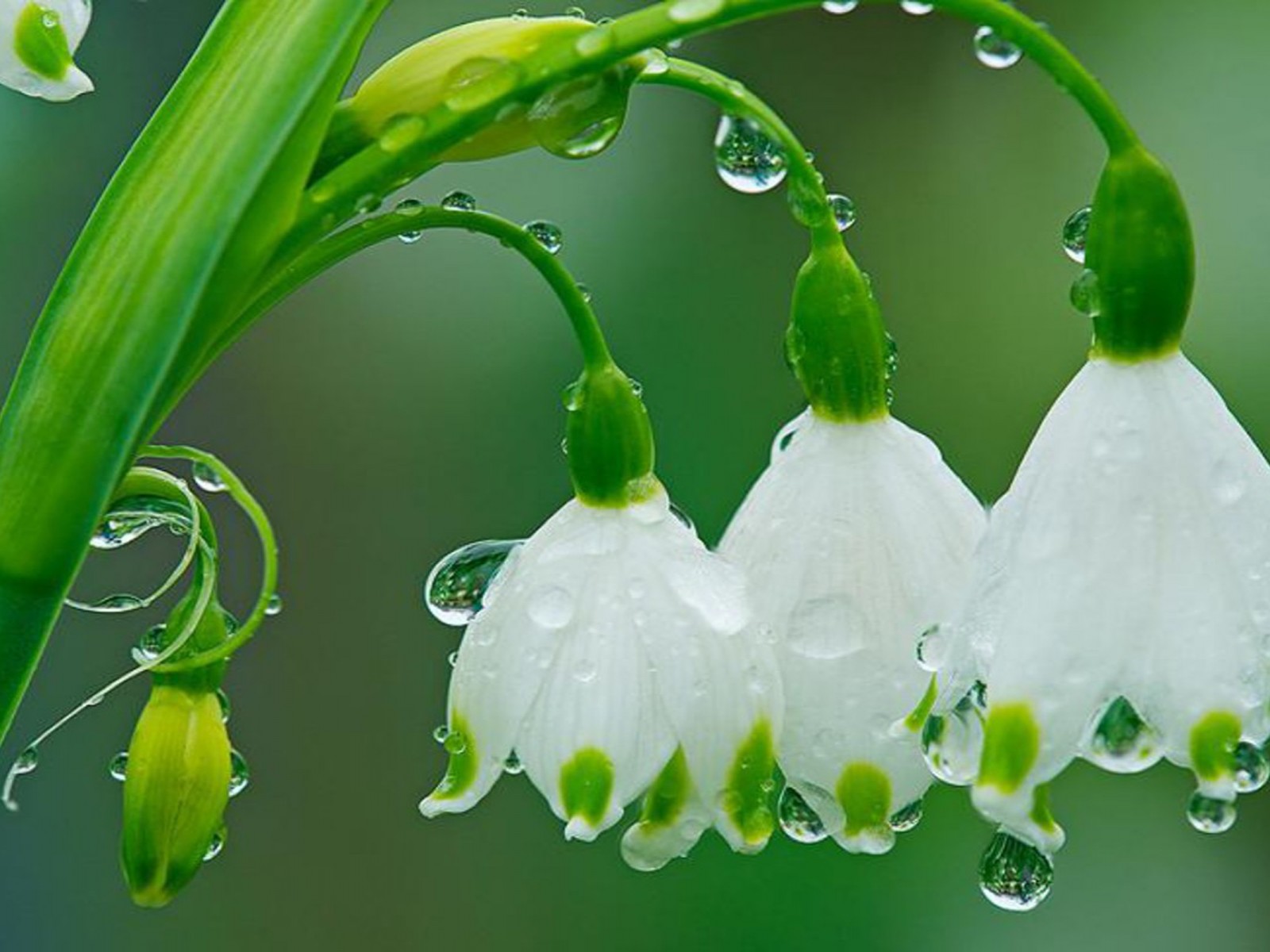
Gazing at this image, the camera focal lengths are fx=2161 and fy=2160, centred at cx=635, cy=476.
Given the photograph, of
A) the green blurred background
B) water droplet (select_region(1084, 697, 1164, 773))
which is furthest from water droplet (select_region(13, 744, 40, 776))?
the green blurred background

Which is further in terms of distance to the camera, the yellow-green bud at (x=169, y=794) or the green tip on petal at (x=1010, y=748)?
the yellow-green bud at (x=169, y=794)

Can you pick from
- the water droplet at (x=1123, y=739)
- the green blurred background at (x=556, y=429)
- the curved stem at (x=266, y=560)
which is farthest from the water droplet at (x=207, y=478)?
the green blurred background at (x=556, y=429)

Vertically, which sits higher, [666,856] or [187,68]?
[187,68]

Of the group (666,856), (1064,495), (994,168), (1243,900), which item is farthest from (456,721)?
(994,168)

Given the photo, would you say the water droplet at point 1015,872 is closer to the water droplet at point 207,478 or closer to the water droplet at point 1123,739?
the water droplet at point 1123,739

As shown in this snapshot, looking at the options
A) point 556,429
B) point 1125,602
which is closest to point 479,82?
point 1125,602

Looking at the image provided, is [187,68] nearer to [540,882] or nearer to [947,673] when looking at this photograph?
[947,673]

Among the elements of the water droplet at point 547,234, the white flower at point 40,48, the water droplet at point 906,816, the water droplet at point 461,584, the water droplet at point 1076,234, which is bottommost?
the water droplet at point 906,816
